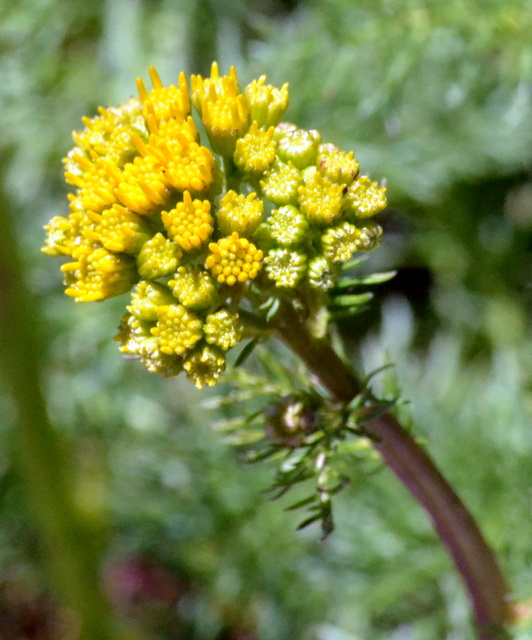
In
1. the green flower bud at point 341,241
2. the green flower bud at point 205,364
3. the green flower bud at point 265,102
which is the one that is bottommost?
the green flower bud at point 205,364

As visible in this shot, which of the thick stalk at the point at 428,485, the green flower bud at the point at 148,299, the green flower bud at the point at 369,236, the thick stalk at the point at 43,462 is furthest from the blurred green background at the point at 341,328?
the green flower bud at the point at 148,299

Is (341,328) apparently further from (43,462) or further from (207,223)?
(207,223)

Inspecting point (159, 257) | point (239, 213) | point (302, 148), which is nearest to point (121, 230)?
point (159, 257)

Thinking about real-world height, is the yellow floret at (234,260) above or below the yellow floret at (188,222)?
below

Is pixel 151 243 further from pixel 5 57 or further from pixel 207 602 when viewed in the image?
pixel 5 57

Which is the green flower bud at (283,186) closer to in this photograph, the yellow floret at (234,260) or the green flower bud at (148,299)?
the yellow floret at (234,260)

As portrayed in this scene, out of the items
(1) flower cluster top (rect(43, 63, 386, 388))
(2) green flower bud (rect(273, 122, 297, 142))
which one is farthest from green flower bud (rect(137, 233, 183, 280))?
(2) green flower bud (rect(273, 122, 297, 142))

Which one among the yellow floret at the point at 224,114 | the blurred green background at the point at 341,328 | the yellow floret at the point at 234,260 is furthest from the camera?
the blurred green background at the point at 341,328
